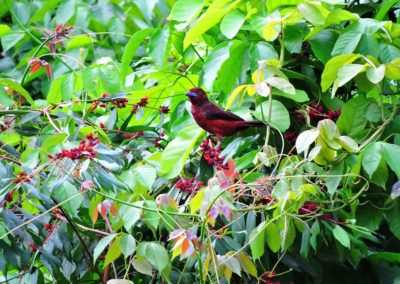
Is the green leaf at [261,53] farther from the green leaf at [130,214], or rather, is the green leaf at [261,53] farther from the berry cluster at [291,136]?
the green leaf at [130,214]

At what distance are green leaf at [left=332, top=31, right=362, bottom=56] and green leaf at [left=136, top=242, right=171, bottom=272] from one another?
2.19ft

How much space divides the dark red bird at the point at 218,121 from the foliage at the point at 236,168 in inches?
1.3

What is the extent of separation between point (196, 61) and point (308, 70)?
42 cm

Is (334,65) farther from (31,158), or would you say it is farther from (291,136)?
(31,158)

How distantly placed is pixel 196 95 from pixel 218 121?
0.54 feet

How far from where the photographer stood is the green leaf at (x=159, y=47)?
73.1 inches

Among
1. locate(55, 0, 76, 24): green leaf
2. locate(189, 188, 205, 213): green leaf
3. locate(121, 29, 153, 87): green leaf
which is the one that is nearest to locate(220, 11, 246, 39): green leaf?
locate(121, 29, 153, 87): green leaf

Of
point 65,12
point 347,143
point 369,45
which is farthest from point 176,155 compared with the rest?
point 65,12

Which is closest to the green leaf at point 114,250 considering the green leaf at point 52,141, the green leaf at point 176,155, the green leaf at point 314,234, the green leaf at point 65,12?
the green leaf at point 176,155

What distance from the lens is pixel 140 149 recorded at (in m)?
1.86

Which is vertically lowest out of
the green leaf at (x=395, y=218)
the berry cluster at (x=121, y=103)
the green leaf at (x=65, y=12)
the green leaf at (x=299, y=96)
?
the green leaf at (x=65, y=12)

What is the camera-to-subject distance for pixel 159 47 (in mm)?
1866

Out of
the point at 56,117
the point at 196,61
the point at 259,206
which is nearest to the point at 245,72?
the point at 196,61

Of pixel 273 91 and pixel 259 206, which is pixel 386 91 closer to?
pixel 273 91
